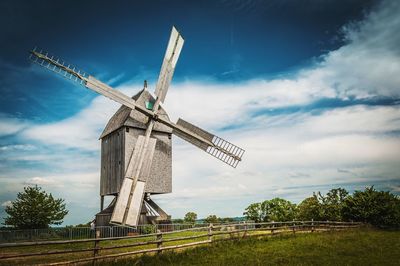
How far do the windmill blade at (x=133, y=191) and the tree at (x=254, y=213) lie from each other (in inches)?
909

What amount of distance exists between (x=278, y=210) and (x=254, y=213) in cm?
297

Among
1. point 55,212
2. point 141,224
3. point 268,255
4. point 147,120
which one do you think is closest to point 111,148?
point 147,120

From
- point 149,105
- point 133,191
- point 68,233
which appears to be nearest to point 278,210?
point 149,105

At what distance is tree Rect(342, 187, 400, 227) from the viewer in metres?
24.7

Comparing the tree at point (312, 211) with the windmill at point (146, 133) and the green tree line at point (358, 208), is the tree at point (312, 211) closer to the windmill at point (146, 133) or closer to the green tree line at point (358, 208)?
the green tree line at point (358, 208)

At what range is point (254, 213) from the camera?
38.9 metres

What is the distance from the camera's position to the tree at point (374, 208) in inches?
974

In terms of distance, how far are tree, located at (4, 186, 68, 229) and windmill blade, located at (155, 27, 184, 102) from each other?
18973mm

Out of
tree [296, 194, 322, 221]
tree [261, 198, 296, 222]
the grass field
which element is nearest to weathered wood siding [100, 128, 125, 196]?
the grass field

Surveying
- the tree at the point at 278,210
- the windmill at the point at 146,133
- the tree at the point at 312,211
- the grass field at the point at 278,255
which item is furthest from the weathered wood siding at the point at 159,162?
the tree at the point at 278,210

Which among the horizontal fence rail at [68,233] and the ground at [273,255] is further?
the horizontal fence rail at [68,233]

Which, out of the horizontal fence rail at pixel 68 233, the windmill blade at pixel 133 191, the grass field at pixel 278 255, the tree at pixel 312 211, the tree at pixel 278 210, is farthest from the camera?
the tree at pixel 278 210

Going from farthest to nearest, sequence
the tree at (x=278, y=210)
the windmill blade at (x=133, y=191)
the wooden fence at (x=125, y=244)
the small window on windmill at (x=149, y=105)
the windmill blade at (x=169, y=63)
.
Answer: the tree at (x=278, y=210) → the small window on windmill at (x=149, y=105) → the windmill blade at (x=169, y=63) → the windmill blade at (x=133, y=191) → the wooden fence at (x=125, y=244)

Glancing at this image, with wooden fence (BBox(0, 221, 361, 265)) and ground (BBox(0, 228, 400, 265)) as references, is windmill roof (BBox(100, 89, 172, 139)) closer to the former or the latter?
wooden fence (BBox(0, 221, 361, 265))
